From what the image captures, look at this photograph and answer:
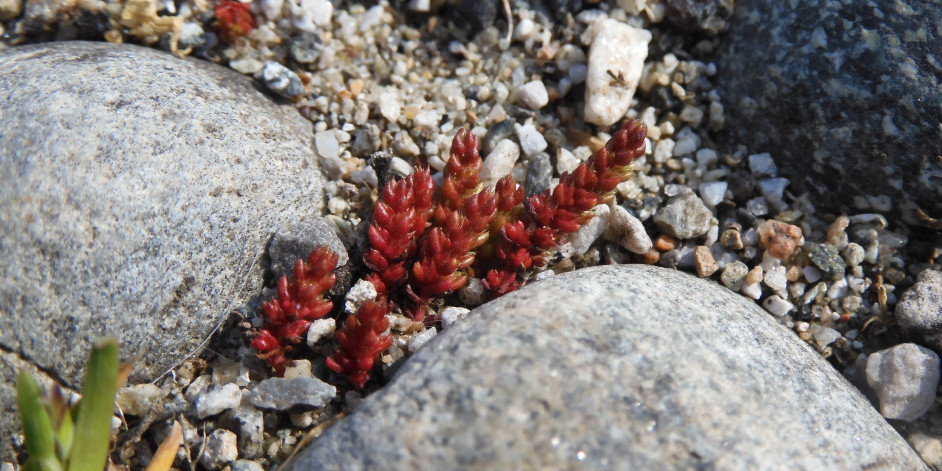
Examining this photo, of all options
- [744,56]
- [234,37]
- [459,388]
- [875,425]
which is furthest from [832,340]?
[234,37]

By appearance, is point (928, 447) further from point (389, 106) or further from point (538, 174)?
point (389, 106)

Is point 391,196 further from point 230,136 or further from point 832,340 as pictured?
point 832,340

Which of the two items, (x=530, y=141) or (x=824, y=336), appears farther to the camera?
(x=530, y=141)

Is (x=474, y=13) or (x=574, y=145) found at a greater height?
(x=474, y=13)

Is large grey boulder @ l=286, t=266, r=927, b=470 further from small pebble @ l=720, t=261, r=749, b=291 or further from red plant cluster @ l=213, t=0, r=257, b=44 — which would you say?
red plant cluster @ l=213, t=0, r=257, b=44

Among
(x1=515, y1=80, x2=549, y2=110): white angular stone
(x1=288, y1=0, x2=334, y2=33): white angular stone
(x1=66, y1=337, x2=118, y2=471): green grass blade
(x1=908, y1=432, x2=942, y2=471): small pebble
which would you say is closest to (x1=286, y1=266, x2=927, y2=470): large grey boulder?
(x1=908, y1=432, x2=942, y2=471): small pebble

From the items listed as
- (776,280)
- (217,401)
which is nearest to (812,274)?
(776,280)
